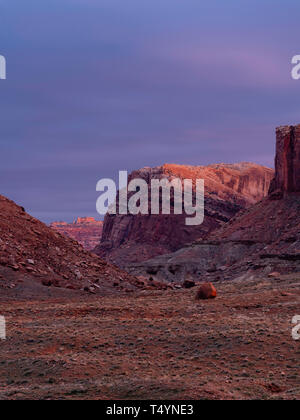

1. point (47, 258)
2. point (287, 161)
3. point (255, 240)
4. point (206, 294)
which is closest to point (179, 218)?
point (287, 161)

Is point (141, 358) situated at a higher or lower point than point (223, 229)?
lower

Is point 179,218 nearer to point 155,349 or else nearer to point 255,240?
point 255,240

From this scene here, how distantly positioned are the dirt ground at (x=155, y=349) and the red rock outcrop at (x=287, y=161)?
57021 millimetres

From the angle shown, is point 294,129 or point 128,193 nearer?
point 294,129

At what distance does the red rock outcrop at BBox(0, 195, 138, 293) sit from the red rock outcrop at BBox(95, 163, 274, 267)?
57.7 meters

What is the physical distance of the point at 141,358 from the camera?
15922 mm

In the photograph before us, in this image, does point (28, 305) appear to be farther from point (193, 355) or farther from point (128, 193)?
point (128, 193)

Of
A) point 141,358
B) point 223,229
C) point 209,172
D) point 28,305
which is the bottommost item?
point 141,358

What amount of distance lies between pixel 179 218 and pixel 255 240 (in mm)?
47520

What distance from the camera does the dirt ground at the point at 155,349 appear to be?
12922 millimetres
